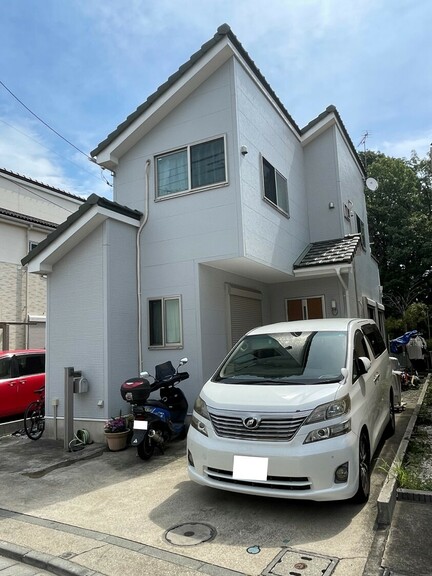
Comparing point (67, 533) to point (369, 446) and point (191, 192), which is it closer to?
point (369, 446)

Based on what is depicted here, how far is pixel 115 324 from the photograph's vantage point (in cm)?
745

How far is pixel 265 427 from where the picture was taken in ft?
12.5

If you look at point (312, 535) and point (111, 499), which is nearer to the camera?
point (312, 535)

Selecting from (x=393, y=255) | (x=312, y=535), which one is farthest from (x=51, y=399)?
(x=393, y=255)

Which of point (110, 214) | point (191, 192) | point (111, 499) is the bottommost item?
point (111, 499)

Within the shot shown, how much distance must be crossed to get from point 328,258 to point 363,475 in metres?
6.27

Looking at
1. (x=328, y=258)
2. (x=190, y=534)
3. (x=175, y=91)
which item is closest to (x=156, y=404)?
(x=190, y=534)

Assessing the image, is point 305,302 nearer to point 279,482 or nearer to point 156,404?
point 156,404

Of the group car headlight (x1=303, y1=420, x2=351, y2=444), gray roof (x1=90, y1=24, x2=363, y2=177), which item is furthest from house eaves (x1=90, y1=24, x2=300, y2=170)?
car headlight (x1=303, y1=420, x2=351, y2=444)

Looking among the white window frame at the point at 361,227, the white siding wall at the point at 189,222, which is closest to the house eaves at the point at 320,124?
the white window frame at the point at 361,227

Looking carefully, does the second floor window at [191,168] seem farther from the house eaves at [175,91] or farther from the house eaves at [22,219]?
the house eaves at [22,219]

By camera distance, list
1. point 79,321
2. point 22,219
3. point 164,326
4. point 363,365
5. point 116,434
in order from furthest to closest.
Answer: point 22,219
point 164,326
point 79,321
point 116,434
point 363,365

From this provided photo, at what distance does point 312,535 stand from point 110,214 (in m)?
5.98

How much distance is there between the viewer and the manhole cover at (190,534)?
348cm
